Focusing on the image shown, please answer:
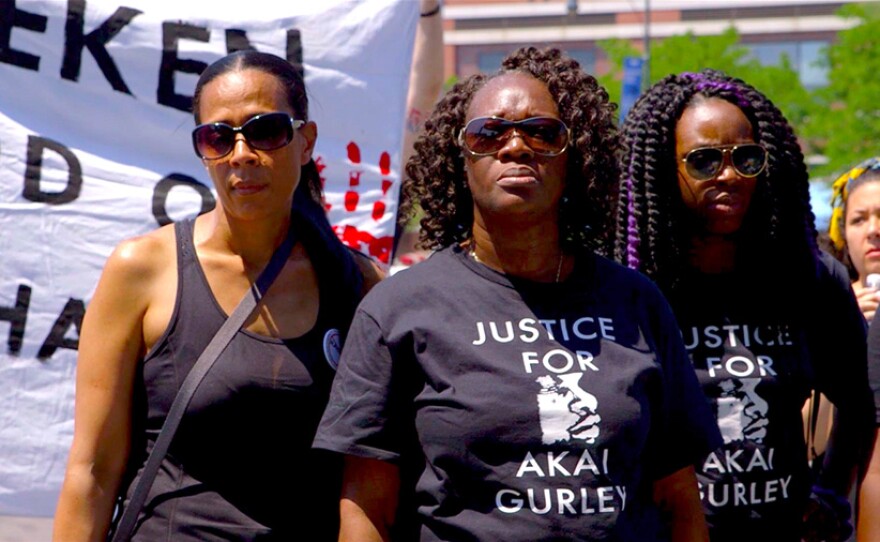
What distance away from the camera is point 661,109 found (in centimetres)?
357

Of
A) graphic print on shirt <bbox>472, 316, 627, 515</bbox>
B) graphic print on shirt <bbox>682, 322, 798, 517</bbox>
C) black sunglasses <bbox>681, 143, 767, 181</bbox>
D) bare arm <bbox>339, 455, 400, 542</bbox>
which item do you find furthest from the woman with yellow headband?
bare arm <bbox>339, 455, 400, 542</bbox>

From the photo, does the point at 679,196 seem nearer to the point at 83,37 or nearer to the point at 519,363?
the point at 519,363

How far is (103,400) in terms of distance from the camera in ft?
9.62

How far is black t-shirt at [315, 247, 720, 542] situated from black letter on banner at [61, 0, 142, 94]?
81.6 inches

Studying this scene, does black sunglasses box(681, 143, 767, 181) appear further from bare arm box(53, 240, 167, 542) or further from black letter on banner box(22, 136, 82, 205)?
black letter on banner box(22, 136, 82, 205)

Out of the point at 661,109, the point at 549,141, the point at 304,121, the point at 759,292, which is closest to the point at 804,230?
the point at 759,292

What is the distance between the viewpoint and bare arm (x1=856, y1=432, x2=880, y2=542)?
3320mm

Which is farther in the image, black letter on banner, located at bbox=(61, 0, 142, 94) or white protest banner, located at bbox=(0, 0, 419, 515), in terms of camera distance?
black letter on banner, located at bbox=(61, 0, 142, 94)

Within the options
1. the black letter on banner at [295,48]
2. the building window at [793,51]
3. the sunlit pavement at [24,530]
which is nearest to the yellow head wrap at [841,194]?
the black letter on banner at [295,48]

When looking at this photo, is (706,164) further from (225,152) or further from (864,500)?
(225,152)

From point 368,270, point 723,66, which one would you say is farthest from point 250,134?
point 723,66

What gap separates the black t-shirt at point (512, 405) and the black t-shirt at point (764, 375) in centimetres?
48

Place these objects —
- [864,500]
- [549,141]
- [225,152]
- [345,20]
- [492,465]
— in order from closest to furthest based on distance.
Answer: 1. [492,465]
2. [549,141]
3. [225,152]
4. [864,500]
5. [345,20]

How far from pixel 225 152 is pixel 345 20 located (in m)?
1.64
